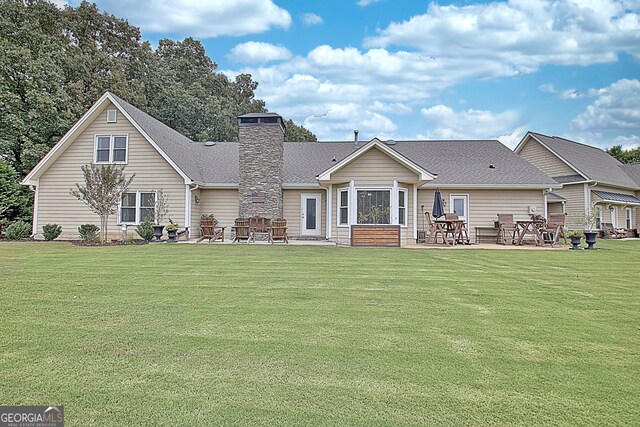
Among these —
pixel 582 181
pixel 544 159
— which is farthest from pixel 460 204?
pixel 544 159

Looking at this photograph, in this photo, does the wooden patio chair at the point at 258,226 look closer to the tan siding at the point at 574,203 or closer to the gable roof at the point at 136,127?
the gable roof at the point at 136,127

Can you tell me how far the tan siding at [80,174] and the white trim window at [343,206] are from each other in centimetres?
751

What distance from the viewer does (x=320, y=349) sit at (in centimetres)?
363

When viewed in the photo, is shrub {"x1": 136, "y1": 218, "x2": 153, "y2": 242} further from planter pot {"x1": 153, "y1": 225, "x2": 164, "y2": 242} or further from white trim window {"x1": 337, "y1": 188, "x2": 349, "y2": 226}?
white trim window {"x1": 337, "y1": 188, "x2": 349, "y2": 226}

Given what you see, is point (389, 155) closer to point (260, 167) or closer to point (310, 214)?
point (310, 214)

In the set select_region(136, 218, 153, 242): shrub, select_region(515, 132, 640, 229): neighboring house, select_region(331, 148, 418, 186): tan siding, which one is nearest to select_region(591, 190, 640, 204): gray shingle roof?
select_region(515, 132, 640, 229): neighboring house

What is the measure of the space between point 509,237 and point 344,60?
12.2m

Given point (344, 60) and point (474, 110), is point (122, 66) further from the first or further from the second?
point (474, 110)

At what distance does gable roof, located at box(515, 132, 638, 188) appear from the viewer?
77.3ft

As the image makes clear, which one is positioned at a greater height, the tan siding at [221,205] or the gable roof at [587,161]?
the gable roof at [587,161]

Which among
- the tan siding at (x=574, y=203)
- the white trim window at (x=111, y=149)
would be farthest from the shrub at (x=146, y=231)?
the tan siding at (x=574, y=203)

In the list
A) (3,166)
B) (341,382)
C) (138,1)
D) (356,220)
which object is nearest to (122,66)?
(138,1)

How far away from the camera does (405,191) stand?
1564 cm

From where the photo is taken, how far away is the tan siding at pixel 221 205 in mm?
18062
